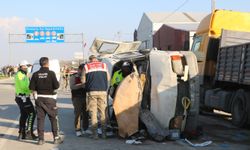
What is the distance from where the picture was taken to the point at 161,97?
1078 centimetres

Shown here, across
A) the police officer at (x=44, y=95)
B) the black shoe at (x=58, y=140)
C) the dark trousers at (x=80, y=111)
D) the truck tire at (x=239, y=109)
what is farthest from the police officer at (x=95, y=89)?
the truck tire at (x=239, y=109)

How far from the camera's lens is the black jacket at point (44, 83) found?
10.2 metres

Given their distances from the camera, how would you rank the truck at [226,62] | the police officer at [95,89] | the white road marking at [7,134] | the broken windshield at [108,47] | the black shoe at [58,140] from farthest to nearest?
the broken windshield at [108,47]
the truck at [226,62]
the police officer at [95,89]
the white road marking at [7,134]
the black shoe at [58,140]

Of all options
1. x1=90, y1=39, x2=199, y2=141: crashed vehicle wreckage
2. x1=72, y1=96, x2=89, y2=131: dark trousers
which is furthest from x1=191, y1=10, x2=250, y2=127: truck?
x1=72, y1=96, x2=89, y2=131: dark trousers

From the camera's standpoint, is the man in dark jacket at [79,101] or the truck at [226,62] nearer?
the man in dark jacket at [79,101]

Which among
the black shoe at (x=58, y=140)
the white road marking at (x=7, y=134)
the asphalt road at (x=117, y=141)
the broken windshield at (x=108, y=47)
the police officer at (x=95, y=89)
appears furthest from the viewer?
the broken windshield at (x=108, y=47)

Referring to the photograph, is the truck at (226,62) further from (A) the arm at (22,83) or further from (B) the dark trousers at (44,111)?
(A) the arm at (22,83)

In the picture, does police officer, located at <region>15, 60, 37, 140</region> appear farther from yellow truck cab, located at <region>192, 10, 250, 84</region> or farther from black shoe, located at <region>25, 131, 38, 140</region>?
yellow truck cab, located at <region>192, 10, 250, 84</region>

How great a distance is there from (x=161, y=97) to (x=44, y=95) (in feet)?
8.00

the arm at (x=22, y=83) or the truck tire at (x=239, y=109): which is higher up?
the arm at (x=22, y=83)

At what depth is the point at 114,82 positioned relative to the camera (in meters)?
11.6

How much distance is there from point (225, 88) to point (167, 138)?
14.7 ft

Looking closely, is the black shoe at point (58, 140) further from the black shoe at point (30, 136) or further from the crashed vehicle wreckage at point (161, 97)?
the crashed vehicle wreckage at point (161, 97)

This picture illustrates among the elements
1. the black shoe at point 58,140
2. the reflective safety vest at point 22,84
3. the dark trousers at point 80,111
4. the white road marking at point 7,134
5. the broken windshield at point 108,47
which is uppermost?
the broken windshield at point 108,47
